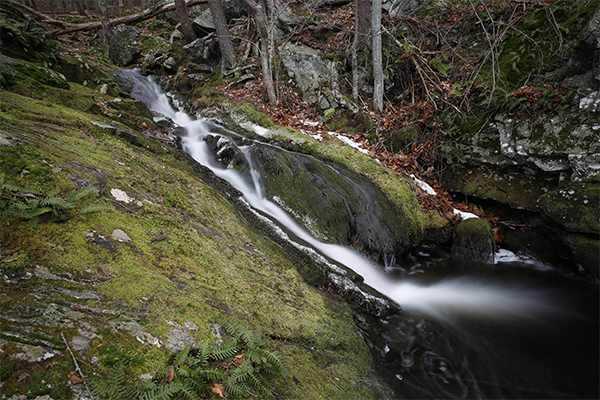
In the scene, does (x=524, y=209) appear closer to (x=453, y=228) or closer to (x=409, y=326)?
(x=453, y=228)

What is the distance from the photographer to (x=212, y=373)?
6.02ft

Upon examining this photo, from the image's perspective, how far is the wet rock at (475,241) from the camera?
6488mm

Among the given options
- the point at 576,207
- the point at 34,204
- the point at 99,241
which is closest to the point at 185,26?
the point at 34,204

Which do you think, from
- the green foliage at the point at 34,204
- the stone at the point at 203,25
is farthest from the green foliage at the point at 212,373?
the stone at the point at 203,25

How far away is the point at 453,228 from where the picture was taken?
6.91 m

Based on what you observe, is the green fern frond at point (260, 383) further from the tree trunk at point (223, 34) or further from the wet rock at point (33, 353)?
the tree trunk at point (223, 34)

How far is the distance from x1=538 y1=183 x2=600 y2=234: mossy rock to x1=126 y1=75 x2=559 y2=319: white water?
1.56 metres

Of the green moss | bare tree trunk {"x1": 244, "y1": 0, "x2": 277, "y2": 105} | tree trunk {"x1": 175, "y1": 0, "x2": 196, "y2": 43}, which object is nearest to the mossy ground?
bare tree trunk {"x1": 244, "y1": 0, "x2": 277, "y2": 105}

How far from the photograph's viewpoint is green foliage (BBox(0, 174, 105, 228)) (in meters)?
2.16

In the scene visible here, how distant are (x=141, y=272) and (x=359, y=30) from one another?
10442mm

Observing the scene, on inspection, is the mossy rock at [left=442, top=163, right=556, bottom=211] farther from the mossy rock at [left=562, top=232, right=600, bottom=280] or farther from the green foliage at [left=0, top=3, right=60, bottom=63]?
the green foliage at [left=0, top=3, right=60, bottom=63]

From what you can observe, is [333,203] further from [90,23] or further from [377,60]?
[90,23]

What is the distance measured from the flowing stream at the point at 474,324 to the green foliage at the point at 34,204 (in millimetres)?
3197

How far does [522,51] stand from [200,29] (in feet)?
48.7
